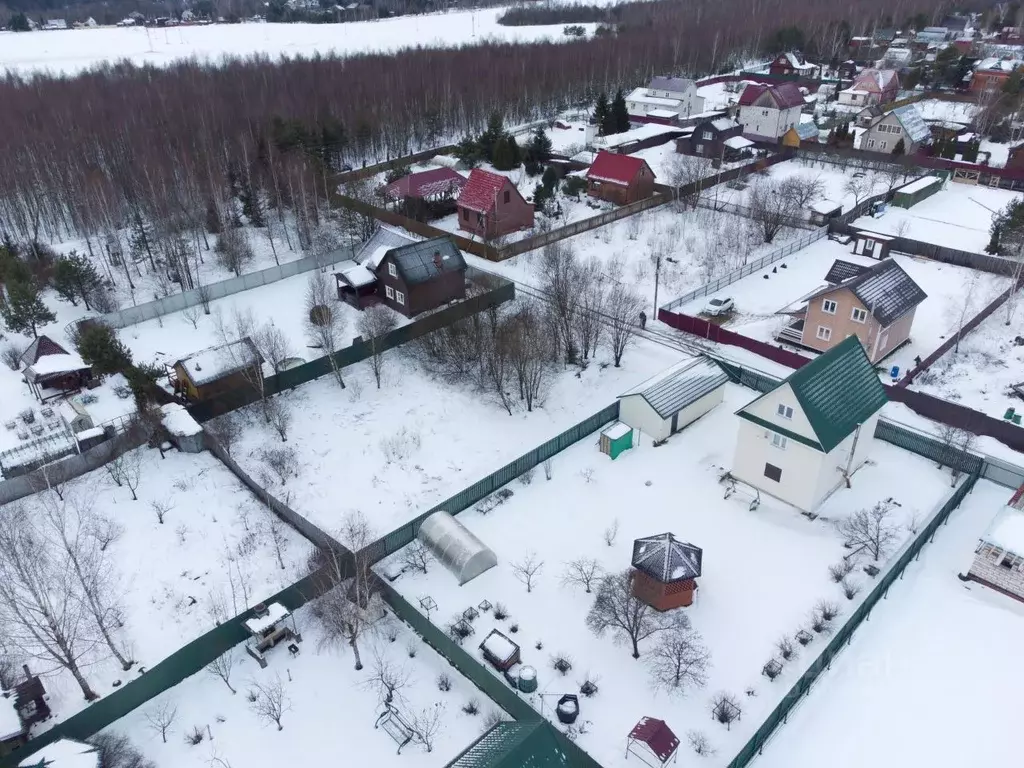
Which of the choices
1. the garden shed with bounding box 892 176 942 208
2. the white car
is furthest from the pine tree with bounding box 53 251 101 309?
the garden shed with bounding box 892 176 942 208

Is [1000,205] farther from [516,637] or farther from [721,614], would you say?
[516,637]

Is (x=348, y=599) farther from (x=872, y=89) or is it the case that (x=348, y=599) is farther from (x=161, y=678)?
(x=872, y=89)

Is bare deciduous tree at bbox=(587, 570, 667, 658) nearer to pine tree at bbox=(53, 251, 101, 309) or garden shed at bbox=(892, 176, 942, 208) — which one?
pine tree at bbox=(53, 251, 101, 309)

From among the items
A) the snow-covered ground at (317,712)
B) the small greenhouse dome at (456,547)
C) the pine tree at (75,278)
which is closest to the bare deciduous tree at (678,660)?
the snow-covered ground at (317,712)

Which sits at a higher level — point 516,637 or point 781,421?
point 781,421

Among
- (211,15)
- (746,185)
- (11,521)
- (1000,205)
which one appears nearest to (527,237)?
(746,185)

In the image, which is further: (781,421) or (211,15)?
(211,15)

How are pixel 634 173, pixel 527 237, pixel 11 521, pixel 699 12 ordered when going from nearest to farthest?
pixel 11 521 → pixel 527 237 → pixel 634 173 → pixel 699 12

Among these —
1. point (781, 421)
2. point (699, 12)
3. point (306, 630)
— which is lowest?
point (306, 630)
